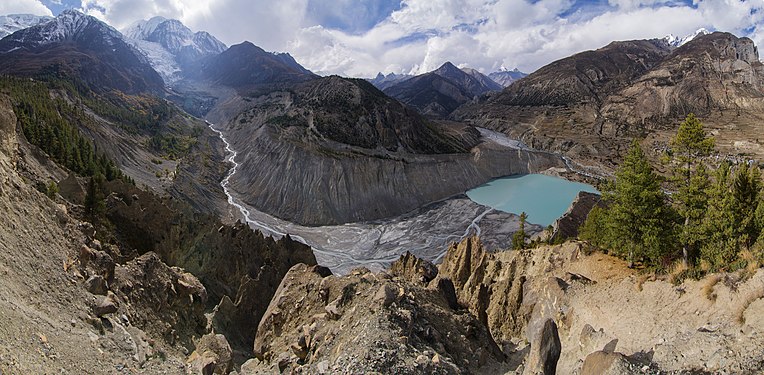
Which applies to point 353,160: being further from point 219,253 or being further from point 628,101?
point 628,101

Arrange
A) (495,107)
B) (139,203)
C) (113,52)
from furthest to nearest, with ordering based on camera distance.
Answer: (113,52), (495,107), (139,203)

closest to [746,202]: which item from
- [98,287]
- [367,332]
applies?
[367,332]

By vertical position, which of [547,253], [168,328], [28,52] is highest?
[28,52]

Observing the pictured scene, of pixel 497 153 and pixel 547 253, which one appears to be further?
pixel 497 153

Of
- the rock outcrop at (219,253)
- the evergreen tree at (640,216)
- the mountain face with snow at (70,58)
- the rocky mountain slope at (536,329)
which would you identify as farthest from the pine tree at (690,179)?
the mountain face with snow at (70,58)

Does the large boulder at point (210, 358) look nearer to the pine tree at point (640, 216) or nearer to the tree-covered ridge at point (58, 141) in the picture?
the pine tree at point (640, 216)

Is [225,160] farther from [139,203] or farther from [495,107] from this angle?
[495,107]

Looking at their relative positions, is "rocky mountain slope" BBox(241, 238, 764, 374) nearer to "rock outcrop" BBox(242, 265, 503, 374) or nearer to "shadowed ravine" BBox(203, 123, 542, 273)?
"rock outcrop" BBox(242, 265, 503, 374)

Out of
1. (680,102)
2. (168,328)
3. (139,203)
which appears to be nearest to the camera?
(168,328)

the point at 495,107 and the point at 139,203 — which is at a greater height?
the point at 495,107

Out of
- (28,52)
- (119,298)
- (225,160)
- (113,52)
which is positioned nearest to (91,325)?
(119,298)
